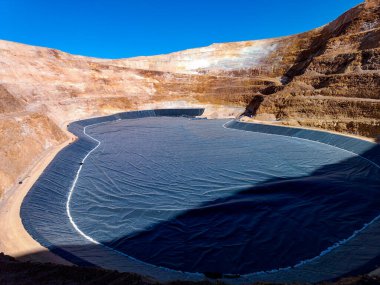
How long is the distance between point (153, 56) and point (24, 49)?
2683cm

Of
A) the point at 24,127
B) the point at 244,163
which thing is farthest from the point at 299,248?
the point at 24,127

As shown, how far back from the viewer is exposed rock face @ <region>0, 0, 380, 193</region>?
2167cm

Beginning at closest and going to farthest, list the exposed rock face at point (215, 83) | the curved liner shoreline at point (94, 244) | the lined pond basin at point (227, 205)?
the curved liner shoreline at point (94, 244) → the lined pond basin at point (227, 205) → the exposed rock face at point (215, 83)

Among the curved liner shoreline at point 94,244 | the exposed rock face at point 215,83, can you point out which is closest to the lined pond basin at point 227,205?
the curved liner shoreline at point 94,244

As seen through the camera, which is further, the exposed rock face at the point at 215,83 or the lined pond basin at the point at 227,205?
the exposed rock face at the point at 215,83

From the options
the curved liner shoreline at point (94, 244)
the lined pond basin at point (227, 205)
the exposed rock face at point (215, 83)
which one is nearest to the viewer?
the curved liner shoreline at point (94, 244)

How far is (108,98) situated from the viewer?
43500 millimetres

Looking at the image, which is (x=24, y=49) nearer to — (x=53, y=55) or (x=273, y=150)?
(x=53, y=55)

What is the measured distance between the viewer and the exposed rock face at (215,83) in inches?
853

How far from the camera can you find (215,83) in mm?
50594

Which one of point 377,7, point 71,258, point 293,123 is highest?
point 377,7

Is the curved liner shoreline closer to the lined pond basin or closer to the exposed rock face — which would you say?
the lined pond basin

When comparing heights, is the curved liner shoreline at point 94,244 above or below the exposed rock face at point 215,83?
below

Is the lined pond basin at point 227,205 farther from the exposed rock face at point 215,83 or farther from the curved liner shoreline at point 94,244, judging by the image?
the exposed rock face at point 215,83
